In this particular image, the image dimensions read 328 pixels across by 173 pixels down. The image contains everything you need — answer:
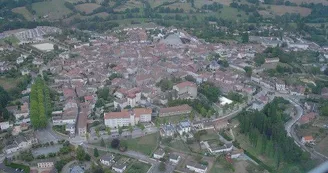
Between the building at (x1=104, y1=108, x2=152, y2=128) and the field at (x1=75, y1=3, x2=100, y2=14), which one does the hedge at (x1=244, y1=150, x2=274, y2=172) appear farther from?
the field at (x1=75, y1=3, x2=100, y2=14)

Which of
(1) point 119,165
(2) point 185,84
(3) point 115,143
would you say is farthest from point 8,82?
(1) point 119,165

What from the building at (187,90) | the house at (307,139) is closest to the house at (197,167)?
the house at (307,139)

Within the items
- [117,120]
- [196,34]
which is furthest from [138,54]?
[117,120]

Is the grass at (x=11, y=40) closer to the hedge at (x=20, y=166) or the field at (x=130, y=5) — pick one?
the field at (x=130, y=5)

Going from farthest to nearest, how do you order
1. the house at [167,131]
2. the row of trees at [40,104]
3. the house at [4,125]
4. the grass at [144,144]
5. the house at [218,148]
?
the house at [4,125] → the row of trees at [40,104] → the house at [167,131] → the grass at [144,144] → the house at [218,148]

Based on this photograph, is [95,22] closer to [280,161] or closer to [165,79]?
[165,79]

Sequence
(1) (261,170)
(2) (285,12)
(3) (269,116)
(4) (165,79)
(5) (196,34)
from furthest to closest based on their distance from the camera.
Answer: (2) (285,12)
(5) (196,34)
(4) (165,79)
(3) (269,116)
(1) (261,170)
